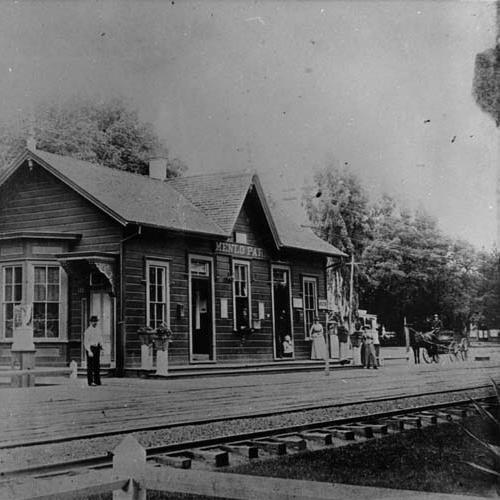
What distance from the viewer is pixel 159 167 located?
387cm

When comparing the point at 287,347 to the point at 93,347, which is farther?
the point at 287,347

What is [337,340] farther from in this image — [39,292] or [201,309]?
[39,292]

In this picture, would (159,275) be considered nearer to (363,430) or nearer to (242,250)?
(242,250)

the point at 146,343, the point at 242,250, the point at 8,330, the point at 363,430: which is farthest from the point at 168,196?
the point at 363,430

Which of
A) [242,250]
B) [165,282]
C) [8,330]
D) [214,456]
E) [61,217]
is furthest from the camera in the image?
[242,250]

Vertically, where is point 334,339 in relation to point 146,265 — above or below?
below

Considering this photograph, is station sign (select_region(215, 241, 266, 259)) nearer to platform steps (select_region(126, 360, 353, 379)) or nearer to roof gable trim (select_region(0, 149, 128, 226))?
platform steps (select_region(126, 360, 353, 379))

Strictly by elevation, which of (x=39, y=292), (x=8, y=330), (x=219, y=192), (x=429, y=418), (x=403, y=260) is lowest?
(x=429, y=418)

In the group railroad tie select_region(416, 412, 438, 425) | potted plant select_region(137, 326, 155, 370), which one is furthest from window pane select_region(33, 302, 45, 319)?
railroad tie select_region(416, 412, 438, 425)

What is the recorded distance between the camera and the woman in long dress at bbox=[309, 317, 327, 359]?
524cm

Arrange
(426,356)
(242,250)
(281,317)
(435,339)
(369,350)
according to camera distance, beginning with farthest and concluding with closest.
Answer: (426,356) < (369,350) < (435,339) < (242,250) < (281,317)

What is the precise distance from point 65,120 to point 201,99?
0.75 meters

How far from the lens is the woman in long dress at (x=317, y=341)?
524 cm

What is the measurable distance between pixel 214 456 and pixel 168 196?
5.62 feet
